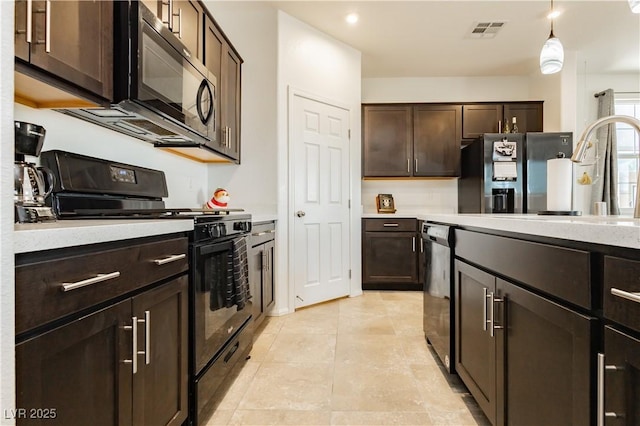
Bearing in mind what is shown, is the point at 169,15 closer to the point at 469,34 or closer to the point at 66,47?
the point at 66,47

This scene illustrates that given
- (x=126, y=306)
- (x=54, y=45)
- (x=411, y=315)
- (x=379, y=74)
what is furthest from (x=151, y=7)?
(x=379, y=74)

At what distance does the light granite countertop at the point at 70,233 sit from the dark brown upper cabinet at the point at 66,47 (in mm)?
574

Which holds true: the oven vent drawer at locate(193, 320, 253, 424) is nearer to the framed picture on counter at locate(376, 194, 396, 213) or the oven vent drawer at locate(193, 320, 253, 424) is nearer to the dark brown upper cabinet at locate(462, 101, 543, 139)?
the framed picture on counter at locate(376, 194, 396, 213)

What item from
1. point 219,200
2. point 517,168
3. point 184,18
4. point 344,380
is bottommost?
point 344,380

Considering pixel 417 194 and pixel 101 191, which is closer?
pixel 101 191

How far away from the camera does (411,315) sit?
3207 mm

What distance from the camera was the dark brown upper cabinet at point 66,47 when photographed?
104cm

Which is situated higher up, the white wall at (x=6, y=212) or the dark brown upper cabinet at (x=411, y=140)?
the dark brown upper cabinet at (x=411, y=140)

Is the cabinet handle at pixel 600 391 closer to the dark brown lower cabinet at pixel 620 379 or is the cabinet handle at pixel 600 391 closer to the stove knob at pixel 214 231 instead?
the dark brown lower cabinet at pixel 620 379

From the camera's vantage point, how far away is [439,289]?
2045 millimetres

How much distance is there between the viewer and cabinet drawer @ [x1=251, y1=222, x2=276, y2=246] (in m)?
2.48

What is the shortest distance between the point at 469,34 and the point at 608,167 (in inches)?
106

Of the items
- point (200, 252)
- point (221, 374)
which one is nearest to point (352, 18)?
point (200, 252)

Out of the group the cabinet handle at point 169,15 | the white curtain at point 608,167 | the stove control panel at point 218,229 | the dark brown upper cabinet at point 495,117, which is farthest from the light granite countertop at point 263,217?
the white curtain at point 608,167
